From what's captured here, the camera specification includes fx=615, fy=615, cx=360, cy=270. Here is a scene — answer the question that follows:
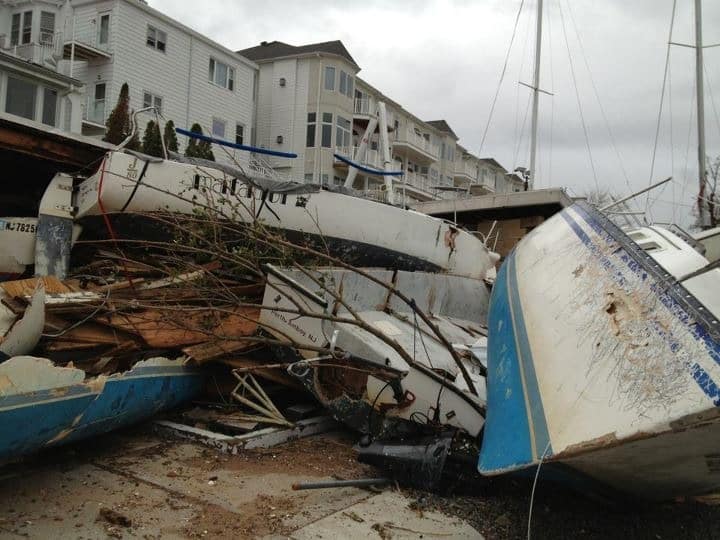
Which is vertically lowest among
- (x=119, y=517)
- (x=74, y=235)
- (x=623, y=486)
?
(x=119, y=517)

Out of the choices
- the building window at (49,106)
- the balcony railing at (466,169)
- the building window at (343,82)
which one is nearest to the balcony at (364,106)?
the building window at (343,82)

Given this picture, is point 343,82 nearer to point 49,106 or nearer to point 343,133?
point 343,133

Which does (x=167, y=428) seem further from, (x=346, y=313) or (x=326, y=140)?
(x=326, y=140)

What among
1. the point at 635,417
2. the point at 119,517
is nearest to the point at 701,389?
the point at 635,417

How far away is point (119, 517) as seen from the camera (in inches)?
148

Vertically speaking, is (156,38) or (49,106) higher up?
(156,38)

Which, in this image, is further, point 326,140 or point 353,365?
point 326,140

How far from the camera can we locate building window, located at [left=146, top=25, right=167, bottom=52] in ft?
72.7

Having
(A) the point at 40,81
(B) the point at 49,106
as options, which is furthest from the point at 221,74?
(A) the point at 40,81

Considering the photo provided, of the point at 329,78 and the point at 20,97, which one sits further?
the point at 329,78

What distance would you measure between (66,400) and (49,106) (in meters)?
17.5

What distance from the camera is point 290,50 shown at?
97.0 ft

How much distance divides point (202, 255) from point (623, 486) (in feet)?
15.4

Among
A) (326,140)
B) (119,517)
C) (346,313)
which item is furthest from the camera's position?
(326,140)
